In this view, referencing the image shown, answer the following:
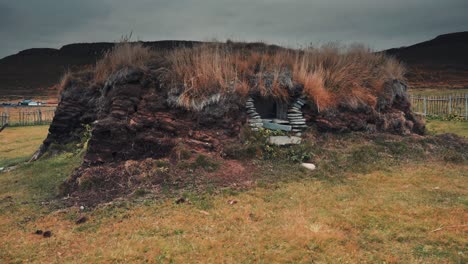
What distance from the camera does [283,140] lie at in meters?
9.11

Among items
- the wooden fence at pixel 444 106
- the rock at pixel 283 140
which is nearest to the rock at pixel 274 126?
the rock at pixel 283 140

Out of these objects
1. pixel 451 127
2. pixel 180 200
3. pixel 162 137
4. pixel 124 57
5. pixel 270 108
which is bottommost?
pixel 180 200

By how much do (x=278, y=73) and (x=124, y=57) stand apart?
189 inches

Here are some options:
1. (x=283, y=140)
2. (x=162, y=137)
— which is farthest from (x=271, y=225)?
(x=162, y=137)

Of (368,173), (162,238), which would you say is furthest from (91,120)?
(368,173)

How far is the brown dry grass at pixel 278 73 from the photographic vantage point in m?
9.12

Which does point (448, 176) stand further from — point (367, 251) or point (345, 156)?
point (367, 251)

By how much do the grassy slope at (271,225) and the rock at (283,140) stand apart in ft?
5.49

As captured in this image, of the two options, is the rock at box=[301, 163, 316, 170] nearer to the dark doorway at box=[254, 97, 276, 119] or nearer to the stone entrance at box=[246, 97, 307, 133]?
the stone entrance at box=[246, 97, 307, 133]

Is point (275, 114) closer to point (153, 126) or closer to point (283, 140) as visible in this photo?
point (283, 140)

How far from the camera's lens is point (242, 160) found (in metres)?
8.41

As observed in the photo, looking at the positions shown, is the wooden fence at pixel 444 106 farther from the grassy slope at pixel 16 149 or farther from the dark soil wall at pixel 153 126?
the grassy slope at pixel 16 149

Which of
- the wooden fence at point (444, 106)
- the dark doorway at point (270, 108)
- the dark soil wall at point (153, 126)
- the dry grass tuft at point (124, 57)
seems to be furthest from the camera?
the wooden fence at point (444, 106)

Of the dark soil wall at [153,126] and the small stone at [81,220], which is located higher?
the dark soil wall at [153,126]
